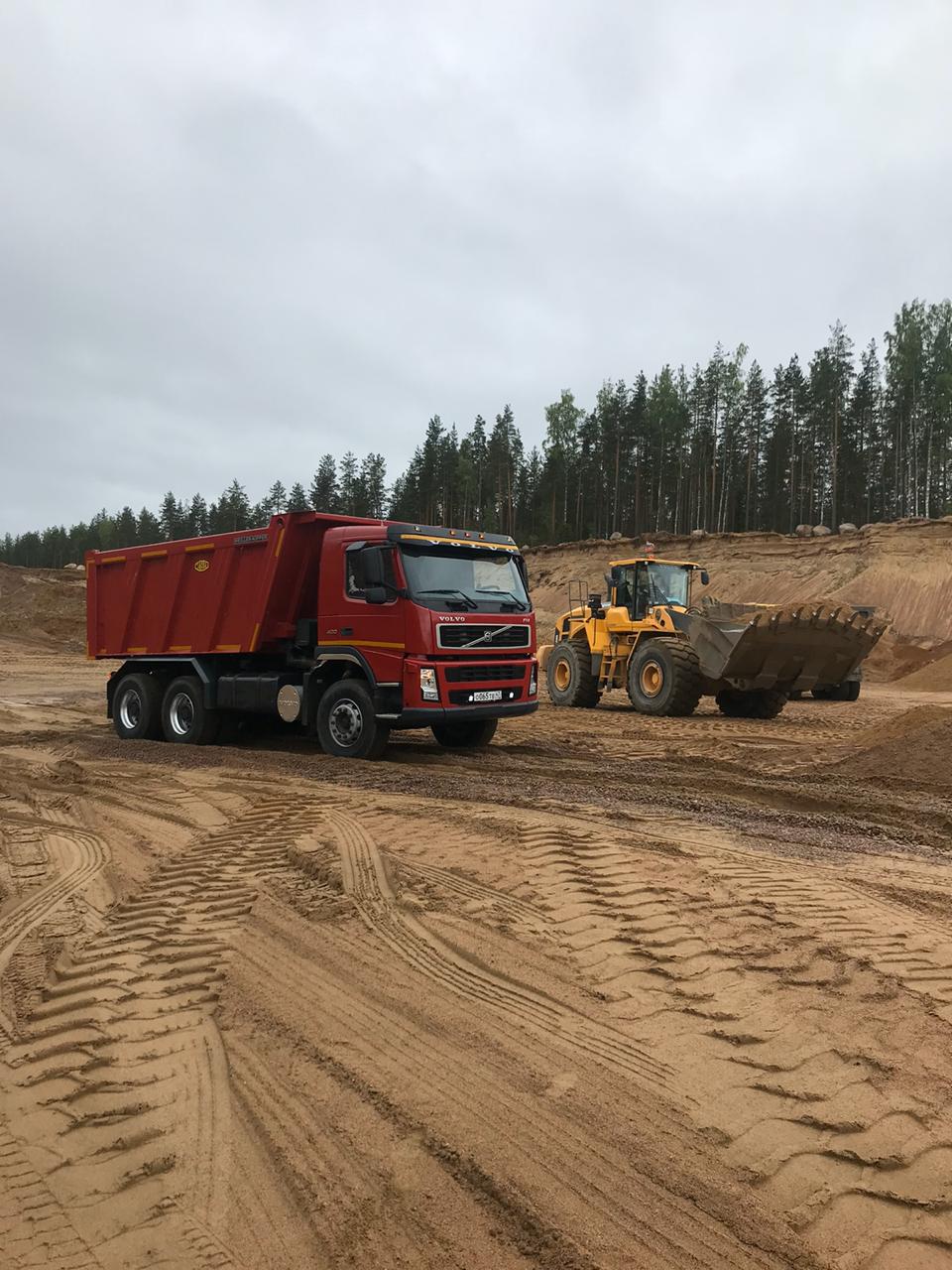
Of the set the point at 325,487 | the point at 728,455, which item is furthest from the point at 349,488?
the point at 728,455

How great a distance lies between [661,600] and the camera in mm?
15695

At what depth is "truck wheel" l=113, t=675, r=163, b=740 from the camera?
1254 centimetres

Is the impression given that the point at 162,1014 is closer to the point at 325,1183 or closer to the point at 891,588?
the point at 325,1183

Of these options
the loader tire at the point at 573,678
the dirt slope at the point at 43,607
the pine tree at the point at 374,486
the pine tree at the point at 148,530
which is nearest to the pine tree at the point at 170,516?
the pine tree at the point at 148,530

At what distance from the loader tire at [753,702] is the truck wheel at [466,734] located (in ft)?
16.3

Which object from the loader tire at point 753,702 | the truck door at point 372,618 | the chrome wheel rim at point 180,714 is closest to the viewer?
the truck door at point 372,618

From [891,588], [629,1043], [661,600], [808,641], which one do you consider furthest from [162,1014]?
[891,588]

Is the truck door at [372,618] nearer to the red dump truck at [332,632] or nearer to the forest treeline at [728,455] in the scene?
the red dump truck at [332,632]

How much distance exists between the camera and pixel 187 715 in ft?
39.9

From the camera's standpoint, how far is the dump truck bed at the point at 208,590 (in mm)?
10750

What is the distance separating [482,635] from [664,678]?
17.7 ft

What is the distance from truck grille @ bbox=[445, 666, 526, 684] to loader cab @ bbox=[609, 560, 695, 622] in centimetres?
574

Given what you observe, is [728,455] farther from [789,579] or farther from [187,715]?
[187,715]

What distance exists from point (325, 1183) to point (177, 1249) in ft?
1.32
